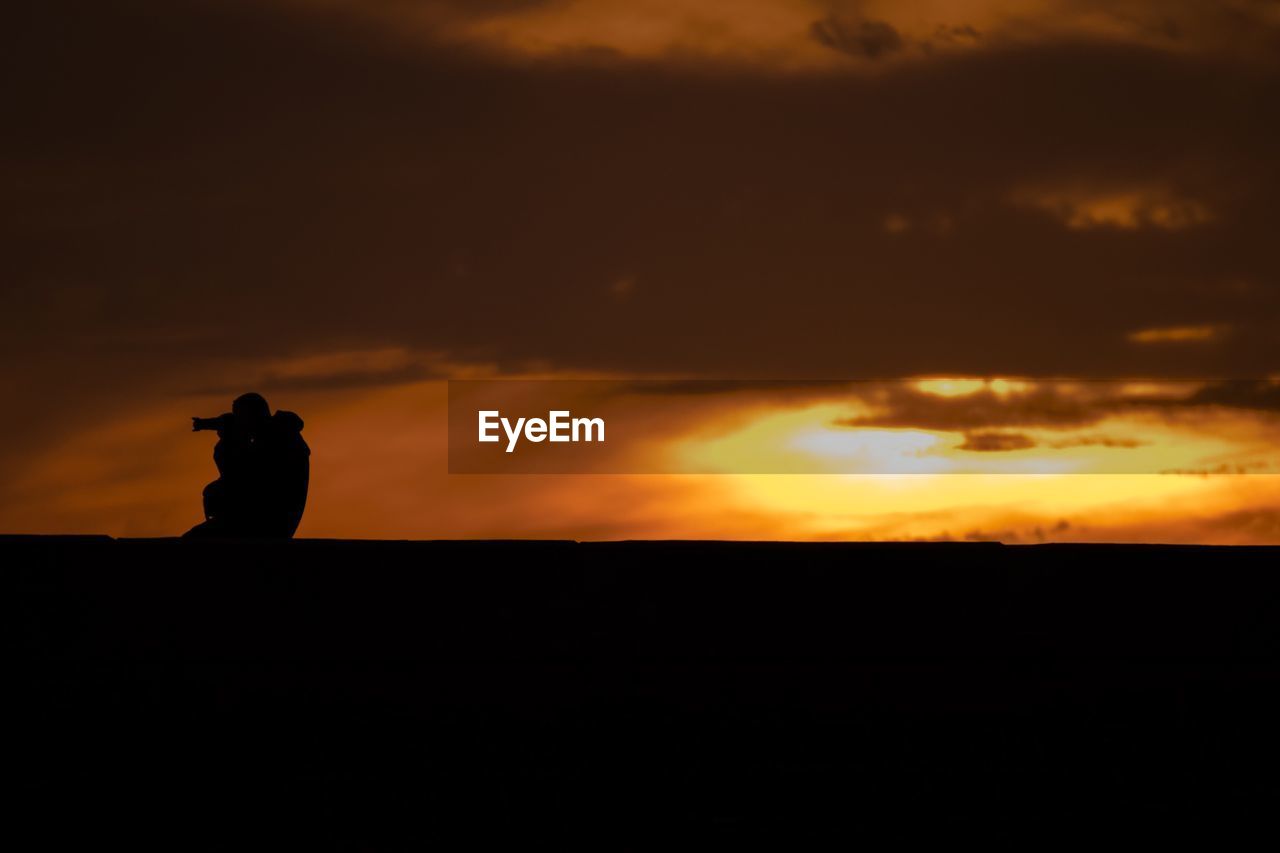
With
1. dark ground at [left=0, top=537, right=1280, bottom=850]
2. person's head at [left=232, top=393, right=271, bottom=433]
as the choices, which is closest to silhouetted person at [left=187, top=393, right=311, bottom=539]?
person's head at [left=232, top=393, right=271, bottom=433]

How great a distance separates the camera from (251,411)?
1003 cm

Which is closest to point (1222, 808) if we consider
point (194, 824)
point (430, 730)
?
point (430, 730)

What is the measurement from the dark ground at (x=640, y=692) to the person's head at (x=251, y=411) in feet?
11.6

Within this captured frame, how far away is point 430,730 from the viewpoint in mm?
6070

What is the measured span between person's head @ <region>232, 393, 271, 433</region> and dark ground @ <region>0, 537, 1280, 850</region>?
3.53m

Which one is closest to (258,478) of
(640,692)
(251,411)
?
(251,411)

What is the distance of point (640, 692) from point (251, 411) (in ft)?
15.2

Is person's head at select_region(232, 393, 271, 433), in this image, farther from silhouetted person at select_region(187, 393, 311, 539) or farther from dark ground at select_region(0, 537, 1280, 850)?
dark ground at select_region(0, 537, 1280, 850)

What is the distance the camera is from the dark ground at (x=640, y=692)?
5.84 metres

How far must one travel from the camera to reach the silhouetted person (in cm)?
970

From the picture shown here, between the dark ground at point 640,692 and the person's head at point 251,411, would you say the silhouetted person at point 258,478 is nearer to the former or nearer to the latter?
the person's head at point 251,411

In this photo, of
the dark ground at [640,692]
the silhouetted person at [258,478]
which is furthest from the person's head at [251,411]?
the dark ground at [640,692]

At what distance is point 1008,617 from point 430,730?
2.27 metres

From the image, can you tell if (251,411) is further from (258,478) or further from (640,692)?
(640,692)
